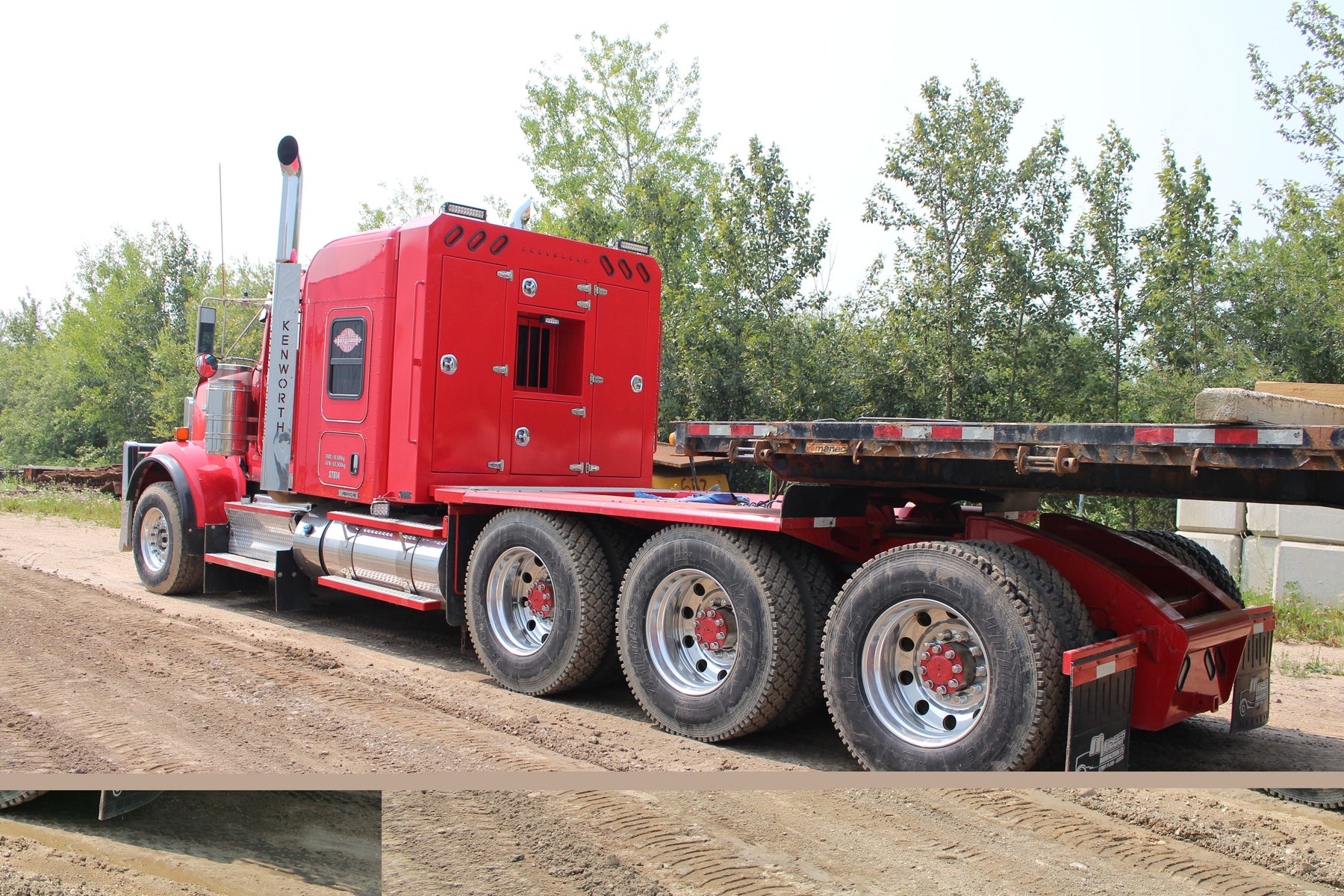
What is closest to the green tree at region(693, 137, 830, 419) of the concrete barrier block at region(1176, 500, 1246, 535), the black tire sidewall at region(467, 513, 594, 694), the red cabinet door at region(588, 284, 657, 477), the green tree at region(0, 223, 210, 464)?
the concrete barrier block at region(1176, 500, 1246, 535)

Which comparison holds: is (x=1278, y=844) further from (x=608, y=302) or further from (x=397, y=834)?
(x=608, y=302)

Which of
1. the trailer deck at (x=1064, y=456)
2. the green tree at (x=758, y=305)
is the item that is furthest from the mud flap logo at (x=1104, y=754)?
the green tree at (x=758, y=305)

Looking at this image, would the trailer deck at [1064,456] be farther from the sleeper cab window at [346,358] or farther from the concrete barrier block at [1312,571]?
the concrete barrier block at [1312,571]

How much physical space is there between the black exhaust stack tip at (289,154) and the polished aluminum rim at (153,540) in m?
3.84

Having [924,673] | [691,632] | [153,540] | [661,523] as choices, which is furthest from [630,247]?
[153,540]

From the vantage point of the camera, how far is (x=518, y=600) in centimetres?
689

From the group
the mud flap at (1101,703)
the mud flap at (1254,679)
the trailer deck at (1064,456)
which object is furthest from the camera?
the mud flap at (1254,679)

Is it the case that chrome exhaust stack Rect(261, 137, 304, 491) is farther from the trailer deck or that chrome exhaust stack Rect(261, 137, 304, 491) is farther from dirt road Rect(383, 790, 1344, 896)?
dirt road Rect(383, 790, 1344, 896)

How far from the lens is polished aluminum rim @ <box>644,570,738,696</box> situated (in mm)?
5625

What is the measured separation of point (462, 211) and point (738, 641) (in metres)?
4.23

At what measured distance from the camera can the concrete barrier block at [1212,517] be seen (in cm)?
1121

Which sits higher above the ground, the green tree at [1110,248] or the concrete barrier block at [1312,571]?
the green tree at [1110,248]

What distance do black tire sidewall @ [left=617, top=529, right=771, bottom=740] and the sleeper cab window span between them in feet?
11.4

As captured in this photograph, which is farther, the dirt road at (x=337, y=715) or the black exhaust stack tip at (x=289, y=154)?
the black exhaust stack tip at (x=289, y=154)
